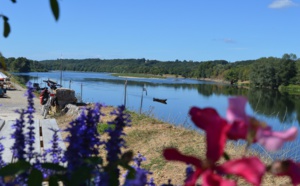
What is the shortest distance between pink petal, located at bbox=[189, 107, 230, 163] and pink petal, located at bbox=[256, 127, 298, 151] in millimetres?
63

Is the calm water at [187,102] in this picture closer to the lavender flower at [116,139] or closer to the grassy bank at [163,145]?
the lavender flower at [116,139]

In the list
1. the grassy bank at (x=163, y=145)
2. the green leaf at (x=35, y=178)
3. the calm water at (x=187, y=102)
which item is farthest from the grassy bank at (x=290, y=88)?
the green leaf at (x=35, y=178)

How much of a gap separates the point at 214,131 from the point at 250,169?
0.32ft

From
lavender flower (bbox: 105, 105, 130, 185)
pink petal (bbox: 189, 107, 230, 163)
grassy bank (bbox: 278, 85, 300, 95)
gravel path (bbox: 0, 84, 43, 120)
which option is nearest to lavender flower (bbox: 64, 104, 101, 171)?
lavender flower (bbox: 105, 105, 130, 185)

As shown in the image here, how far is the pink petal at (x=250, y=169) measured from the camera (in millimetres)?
489

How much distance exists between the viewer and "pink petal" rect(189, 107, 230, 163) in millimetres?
565

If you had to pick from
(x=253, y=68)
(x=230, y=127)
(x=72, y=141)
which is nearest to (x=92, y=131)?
(x=72, y=141)

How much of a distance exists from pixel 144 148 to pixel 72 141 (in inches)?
292

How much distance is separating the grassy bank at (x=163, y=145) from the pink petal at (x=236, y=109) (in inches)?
188

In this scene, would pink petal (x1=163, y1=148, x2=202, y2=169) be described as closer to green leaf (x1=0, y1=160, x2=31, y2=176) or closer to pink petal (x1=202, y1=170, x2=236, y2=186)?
pink petal (x1=202, y1=170, x2=236, y2=186)

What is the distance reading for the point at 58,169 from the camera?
1.02m

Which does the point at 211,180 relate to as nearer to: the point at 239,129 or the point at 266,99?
the point at 239,129

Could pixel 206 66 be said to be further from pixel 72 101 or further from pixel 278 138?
pixel 278 138

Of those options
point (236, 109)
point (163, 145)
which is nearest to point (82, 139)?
point (236, 109)
